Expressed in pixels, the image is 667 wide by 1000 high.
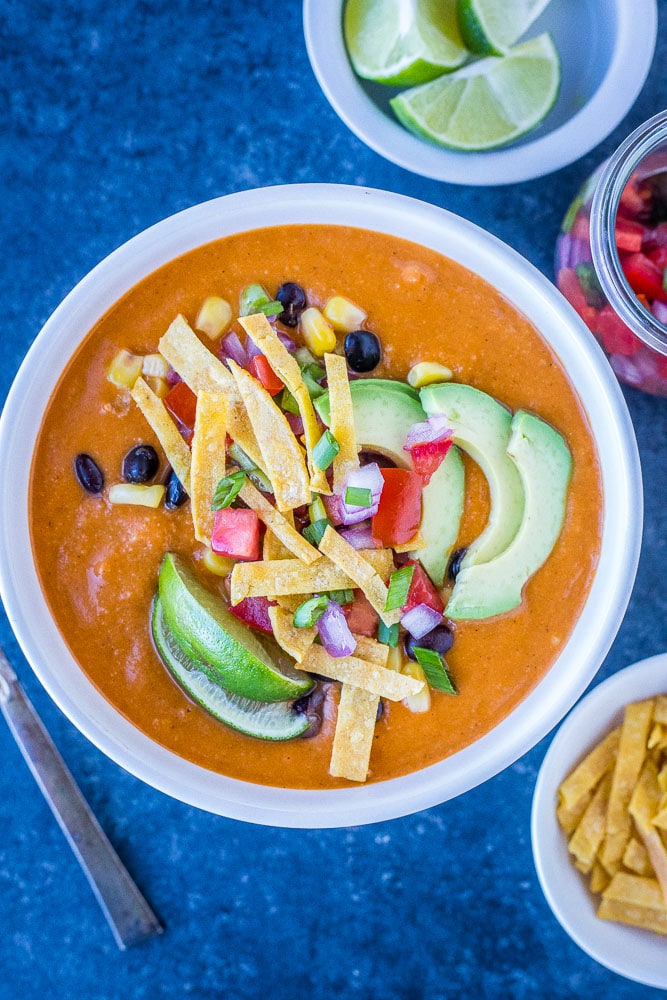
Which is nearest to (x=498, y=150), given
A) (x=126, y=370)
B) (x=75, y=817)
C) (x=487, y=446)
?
(x=487, y=446)

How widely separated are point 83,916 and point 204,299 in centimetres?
170

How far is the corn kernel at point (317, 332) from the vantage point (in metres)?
1.82

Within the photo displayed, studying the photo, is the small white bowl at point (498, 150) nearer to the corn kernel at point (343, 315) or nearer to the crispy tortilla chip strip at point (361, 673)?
the corn kernel at point (343, 315)

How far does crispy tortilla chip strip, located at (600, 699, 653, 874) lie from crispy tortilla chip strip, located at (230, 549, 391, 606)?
2.81 feet

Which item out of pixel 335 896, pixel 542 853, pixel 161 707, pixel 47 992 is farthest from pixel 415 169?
pixel 47 992

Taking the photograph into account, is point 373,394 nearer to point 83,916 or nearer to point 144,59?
point 144,59

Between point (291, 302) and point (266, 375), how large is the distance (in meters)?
0.18

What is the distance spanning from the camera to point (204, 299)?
188 centimetres

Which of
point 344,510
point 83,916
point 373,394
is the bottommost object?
point 83,916

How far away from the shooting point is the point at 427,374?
5.94 feet

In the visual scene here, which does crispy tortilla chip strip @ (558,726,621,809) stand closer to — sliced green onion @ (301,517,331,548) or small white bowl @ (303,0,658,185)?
sliced green onion @ (301,517,331,548)

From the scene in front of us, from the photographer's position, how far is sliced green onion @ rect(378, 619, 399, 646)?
6.05ft

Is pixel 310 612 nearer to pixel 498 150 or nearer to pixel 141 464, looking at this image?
pixel 141 464

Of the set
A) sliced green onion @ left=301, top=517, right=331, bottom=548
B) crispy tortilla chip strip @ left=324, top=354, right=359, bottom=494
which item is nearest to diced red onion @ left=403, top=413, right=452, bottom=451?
crispy tortilla chip strip @ left=324, top=354, right=359, bottom=494
